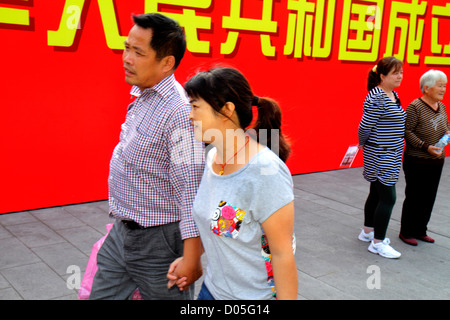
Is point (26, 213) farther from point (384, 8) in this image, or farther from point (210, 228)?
point (384, 8)

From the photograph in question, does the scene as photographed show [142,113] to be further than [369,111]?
No

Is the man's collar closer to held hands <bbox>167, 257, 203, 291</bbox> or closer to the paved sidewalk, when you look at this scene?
held hands <bbox>167, 257, 203, 291</bbox>

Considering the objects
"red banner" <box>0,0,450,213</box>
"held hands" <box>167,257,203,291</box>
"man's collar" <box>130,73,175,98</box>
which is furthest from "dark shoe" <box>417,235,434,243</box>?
"man's collar" <box>130,73,175,98</box>

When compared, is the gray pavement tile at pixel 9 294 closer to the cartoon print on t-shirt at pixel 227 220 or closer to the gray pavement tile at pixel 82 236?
the gray pavement tile at pixel 82 236

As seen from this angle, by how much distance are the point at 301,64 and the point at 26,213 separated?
13.4ft

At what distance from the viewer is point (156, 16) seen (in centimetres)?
213

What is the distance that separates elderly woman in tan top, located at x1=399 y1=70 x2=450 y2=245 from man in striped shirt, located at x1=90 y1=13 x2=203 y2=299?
3.01 meters

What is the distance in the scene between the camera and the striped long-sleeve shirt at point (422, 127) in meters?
4.48

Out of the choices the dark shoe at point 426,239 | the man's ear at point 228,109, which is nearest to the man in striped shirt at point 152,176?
the man's ear at point 228,109

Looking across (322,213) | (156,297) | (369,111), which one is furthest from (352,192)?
(156,297)

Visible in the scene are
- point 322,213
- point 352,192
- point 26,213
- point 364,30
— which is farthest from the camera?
point 364,30

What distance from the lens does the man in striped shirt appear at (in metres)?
2.02

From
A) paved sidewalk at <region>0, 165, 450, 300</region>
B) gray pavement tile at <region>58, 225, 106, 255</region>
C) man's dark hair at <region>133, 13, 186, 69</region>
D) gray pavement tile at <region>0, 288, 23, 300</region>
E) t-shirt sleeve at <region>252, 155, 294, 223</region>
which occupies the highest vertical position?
man's dark hair at <region>133, 13, 186, 69</region>

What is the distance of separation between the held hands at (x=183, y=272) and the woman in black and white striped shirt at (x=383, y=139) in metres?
2.72
